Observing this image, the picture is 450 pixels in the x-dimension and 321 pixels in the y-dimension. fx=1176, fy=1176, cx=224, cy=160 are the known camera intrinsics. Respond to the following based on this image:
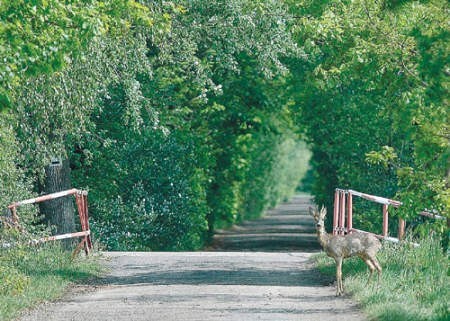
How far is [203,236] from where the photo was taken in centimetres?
3506

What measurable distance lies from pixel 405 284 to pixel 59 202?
1004cm

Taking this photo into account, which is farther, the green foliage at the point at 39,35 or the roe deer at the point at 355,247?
the roe deer at the point at 355,247

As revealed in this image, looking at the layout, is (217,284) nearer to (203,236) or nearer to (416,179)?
(416,179)

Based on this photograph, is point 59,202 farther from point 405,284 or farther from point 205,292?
point 405,284

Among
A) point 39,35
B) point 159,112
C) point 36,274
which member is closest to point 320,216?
point 36,274

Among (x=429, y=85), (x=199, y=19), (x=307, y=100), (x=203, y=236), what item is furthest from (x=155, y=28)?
(x=203, y=236)

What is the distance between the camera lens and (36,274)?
1816 cm

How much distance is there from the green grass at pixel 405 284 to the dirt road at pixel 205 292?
0.32m

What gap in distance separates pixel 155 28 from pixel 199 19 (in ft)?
12.2

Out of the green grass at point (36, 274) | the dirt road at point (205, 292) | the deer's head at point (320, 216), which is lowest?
the dirt road at point (205, 292)

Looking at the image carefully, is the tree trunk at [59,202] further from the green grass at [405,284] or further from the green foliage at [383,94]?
the green grass at [405,284]

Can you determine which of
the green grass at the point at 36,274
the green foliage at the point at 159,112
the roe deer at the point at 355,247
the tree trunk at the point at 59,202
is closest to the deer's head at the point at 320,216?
the roe deer at the point at 355,247

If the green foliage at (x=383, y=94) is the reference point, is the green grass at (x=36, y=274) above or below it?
below

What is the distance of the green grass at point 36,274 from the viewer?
15.3m
